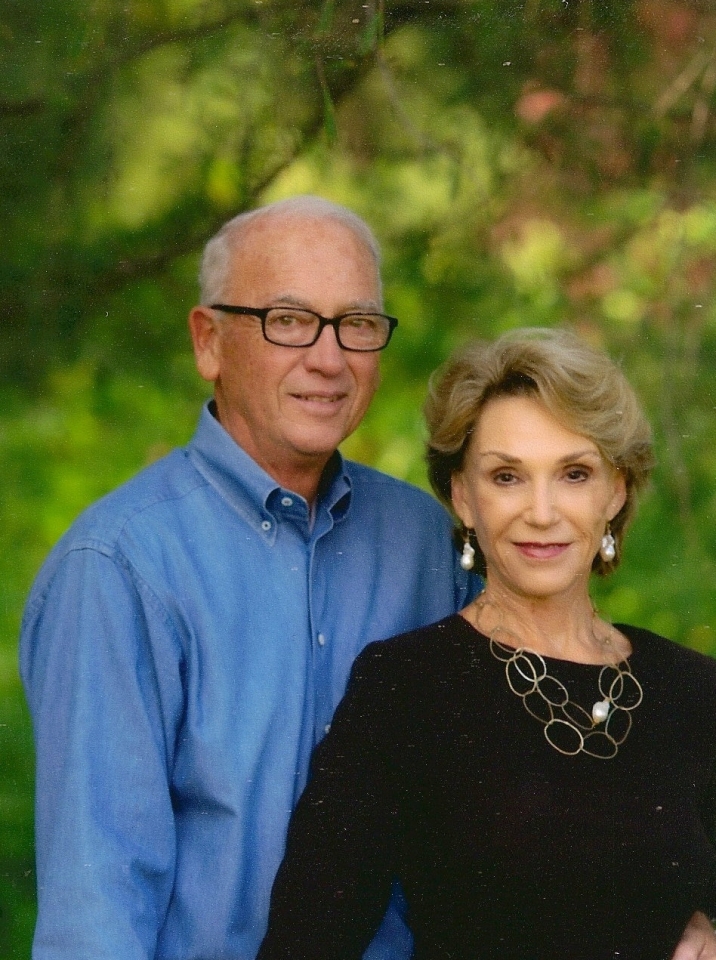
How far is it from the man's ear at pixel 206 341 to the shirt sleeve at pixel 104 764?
44 centimetres

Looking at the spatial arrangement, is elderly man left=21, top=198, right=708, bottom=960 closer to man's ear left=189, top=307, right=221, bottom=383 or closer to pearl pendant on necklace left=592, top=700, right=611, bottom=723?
man's ear left=189, top=307, right=221, bottom=383

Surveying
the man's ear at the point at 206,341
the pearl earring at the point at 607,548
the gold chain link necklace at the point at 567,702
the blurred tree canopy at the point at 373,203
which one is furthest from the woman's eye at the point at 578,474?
the blurred tree canopy at the point at 373,203

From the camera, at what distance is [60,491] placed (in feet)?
8.66

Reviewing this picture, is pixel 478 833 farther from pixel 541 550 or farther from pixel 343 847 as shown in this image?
pixel 541 550

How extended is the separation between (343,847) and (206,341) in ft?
2.82

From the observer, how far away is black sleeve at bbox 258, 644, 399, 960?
1.81 m

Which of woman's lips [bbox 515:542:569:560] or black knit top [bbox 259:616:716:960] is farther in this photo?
woman's lips [bbox 515:542:569:560]

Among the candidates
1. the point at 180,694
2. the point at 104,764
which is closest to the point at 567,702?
the point at 180,694

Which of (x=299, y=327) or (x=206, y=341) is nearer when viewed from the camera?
(x=299, y=327)

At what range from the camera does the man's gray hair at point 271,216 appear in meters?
2.15

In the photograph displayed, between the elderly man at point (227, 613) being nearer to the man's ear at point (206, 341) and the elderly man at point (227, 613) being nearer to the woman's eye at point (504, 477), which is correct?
the man's ear at point (206, 341)

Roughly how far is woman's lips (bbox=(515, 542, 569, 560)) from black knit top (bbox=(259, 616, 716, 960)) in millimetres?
167

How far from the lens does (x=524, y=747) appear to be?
1.86 metres

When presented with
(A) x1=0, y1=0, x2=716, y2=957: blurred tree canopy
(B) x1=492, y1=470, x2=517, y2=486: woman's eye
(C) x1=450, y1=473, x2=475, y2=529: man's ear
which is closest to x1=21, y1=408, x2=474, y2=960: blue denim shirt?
(C) x1=450, y1=473, x2=475, y2=529: man's ear
